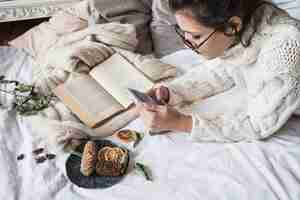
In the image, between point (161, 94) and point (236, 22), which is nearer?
point (236, 22)

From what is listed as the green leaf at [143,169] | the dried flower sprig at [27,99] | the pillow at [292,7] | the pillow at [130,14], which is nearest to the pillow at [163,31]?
the pillow at [130,14]

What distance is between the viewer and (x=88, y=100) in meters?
1.16

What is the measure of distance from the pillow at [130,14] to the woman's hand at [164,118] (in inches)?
19.8

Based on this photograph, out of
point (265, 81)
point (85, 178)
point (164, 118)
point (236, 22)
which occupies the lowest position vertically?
point (85, 178)

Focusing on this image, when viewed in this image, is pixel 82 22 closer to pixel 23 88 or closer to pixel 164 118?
pixel 23 88

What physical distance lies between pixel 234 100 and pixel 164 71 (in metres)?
0.25

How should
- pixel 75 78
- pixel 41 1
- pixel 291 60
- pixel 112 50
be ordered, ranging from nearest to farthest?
pixel 291 60
pixel 75 78
pixel 112 50
pixel 41 1

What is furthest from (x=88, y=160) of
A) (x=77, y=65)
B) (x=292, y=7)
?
(x=292, y=7)

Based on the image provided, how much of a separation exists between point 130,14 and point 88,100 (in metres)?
0.54

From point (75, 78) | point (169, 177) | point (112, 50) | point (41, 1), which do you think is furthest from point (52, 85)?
point (41, 1)

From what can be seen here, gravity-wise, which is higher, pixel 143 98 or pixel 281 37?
pixel 281 37

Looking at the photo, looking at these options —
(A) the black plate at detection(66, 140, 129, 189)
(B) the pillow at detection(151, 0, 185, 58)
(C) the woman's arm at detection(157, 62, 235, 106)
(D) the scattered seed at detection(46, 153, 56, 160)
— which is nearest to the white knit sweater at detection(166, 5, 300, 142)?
(C) the woman's arm at detection(157, 62, 235, 106)

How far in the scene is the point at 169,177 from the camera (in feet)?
3.21

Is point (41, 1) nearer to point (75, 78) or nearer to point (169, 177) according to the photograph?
point (75, 78)
